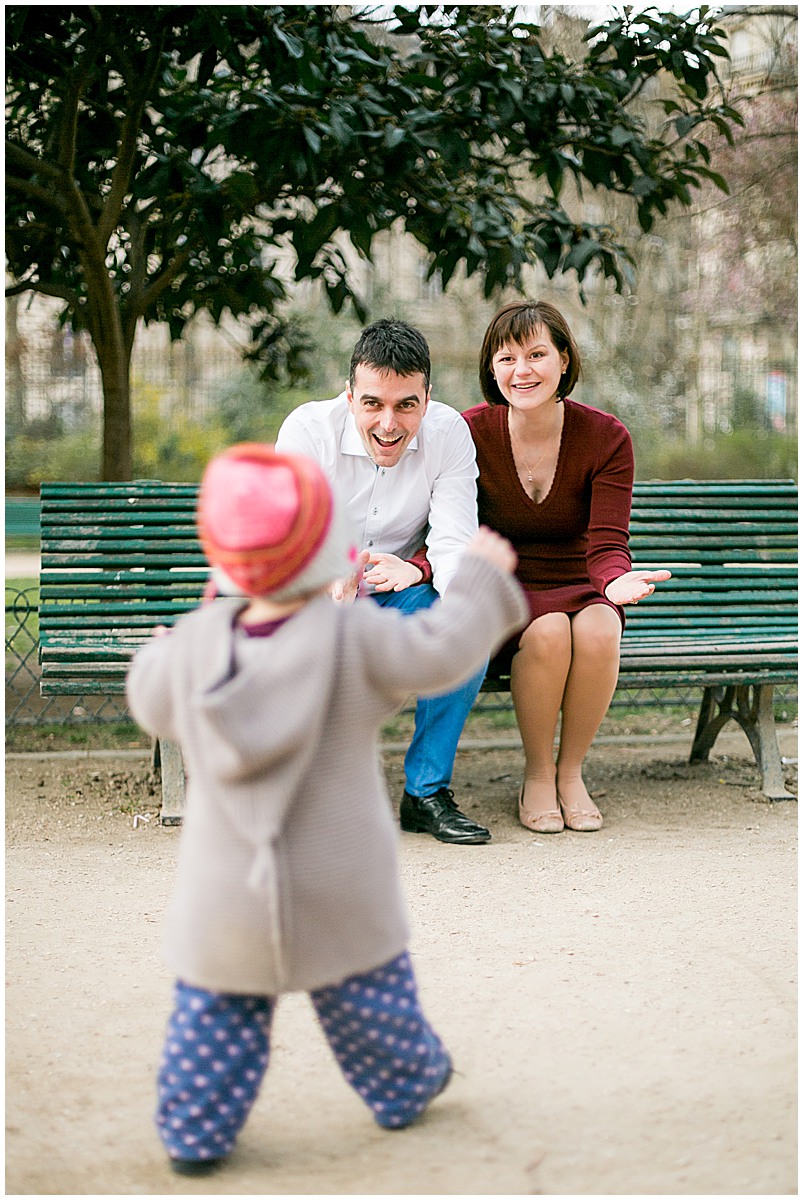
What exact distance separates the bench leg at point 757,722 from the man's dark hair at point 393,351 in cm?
185

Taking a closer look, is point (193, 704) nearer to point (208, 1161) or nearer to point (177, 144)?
point (208, 1161)

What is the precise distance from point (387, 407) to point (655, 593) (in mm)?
1787

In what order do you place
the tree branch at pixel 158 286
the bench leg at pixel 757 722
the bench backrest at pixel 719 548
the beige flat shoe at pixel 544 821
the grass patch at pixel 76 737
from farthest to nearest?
the tree branch at pixel 158 286 < the grass patch at pixel 76 737 < the bench backrest at pixel 719 548 < the bench leg at pixel 757 722 < the beige flat shoe at pixel 544 821

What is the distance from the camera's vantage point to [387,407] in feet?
12.1

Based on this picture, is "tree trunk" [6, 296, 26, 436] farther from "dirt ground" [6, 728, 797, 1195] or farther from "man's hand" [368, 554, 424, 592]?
"man's hand" [368, 554, 424, 592]

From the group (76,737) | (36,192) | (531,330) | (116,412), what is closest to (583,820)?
(531,330)

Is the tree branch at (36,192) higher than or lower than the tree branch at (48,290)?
higher

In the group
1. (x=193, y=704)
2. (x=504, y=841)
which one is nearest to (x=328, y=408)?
(x=504, y=841)

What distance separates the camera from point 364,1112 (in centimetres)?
223

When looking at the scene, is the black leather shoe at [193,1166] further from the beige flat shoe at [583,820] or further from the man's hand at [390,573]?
the beige flat shoe at [583,820]

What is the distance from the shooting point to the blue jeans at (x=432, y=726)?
403 centimetres

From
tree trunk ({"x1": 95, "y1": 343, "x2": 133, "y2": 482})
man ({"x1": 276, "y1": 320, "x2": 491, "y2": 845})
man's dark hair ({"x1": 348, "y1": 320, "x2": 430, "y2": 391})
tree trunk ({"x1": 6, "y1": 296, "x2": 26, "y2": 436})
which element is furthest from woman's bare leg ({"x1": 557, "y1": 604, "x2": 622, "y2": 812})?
tree trunk ({"x1": 6, "y1": 296, "x2": 26, "y2": 436})

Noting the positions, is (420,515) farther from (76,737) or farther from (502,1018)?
(76,737)

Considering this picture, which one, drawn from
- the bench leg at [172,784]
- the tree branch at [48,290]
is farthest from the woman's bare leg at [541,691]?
the tree branch at [48,290]
